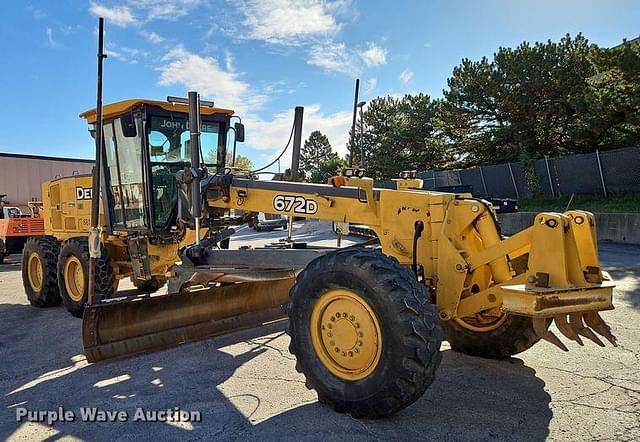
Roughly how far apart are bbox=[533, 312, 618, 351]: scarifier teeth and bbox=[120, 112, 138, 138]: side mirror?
541 centimetres

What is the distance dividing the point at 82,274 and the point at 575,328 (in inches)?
255

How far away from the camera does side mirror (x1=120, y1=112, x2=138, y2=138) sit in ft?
22.1

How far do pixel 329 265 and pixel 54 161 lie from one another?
26.6 meters

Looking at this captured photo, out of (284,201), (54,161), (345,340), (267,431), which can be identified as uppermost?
(54,161)

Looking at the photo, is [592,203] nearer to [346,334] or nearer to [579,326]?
[579,326]

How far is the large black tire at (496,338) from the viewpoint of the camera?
14.6 ft

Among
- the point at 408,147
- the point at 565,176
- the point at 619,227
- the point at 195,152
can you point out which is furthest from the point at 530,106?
the point at 195,152

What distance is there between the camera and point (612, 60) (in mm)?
15547

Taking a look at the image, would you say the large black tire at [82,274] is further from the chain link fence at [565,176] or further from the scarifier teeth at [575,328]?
the chain link fence at [565,176]

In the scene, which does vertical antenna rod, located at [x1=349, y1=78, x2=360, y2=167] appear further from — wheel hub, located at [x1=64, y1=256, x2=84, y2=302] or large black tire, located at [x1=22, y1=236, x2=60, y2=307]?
large black tire, located at [x1=22, y1=236, x2=60, y2=307]

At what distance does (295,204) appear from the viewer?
4.84m

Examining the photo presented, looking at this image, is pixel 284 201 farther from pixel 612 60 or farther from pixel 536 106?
pixel 536 106

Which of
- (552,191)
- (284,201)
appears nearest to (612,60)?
(552,191)

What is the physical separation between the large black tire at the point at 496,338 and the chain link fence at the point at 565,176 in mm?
15503
